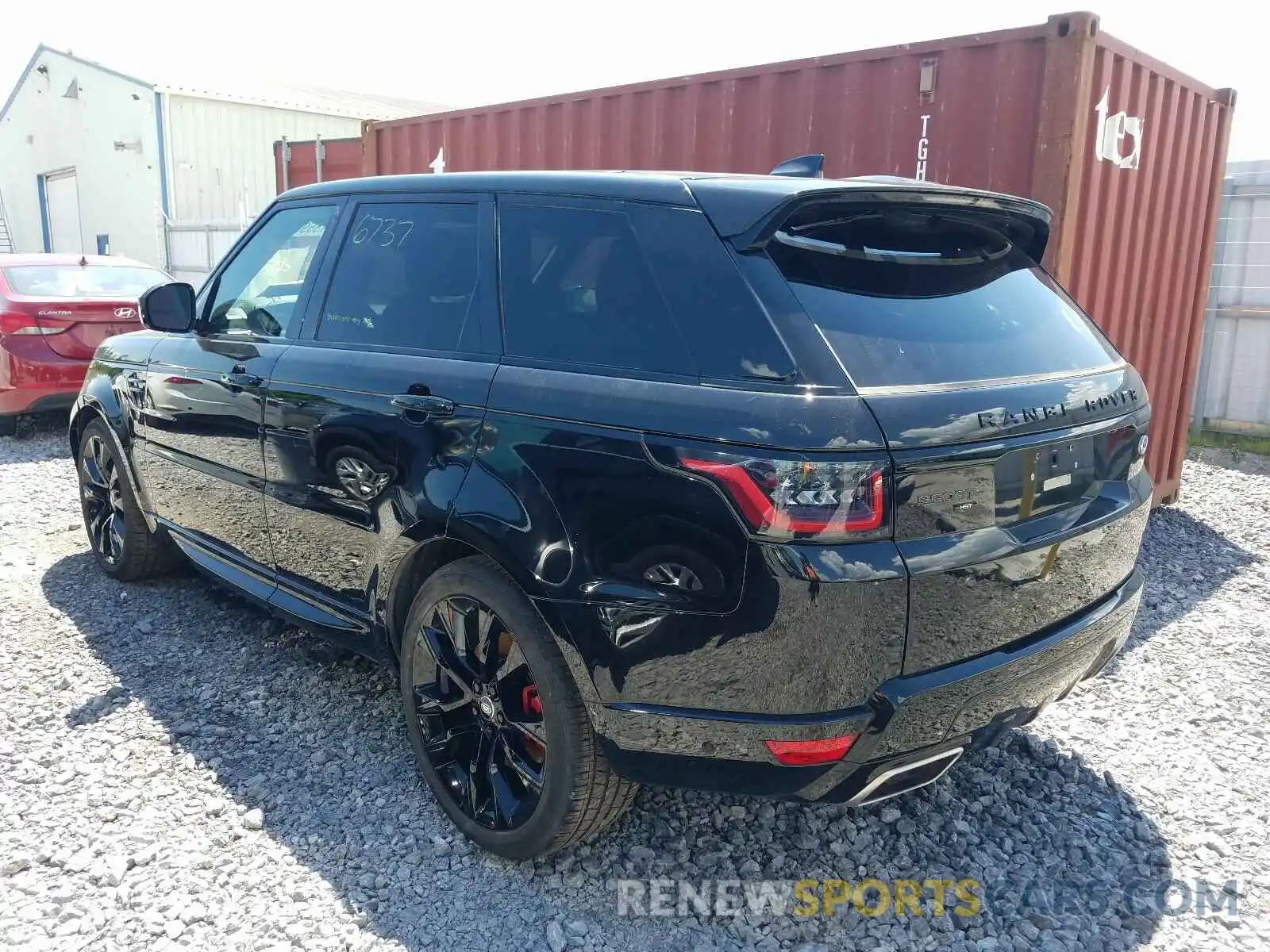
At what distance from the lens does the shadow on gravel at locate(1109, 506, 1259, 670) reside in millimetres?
4617

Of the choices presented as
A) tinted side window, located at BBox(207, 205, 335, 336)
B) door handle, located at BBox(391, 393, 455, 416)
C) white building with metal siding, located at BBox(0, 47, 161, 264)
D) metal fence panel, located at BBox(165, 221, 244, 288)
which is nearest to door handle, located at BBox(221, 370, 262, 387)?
tinted side window, located at BBox(207, 205, 335, 336)

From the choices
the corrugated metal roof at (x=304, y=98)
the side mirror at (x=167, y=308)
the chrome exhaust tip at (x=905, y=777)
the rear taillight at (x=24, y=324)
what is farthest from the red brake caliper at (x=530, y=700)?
the corrugated metal roof at (x=304, y=98)

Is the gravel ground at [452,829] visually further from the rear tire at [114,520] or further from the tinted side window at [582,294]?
the tinted side window at [582,294]

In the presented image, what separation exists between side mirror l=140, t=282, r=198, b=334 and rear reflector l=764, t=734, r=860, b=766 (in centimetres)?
296

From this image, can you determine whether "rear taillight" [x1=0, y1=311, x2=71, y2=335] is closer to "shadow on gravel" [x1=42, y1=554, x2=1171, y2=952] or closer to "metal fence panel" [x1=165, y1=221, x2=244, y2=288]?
Result: "shadow on gravel" [x1=42, y1=554, x2=1171, y2=952]

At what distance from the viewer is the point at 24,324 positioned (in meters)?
7.69

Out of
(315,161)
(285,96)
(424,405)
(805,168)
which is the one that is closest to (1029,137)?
(805,168)

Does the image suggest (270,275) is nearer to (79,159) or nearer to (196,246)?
(196,246)

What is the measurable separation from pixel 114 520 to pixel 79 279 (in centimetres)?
476

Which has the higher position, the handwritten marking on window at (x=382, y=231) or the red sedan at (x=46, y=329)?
the handwritten marking on window at (x=382, y=231)

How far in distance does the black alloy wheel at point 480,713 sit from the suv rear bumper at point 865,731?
32cm

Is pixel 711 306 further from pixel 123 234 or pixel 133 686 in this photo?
pixel 123 234

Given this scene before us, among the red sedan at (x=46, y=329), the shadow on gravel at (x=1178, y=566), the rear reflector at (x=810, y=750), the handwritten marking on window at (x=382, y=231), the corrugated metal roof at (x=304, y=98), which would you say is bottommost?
the shadow on gravel at (x=1178, y=566)

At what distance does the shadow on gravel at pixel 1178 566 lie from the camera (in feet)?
15.1
